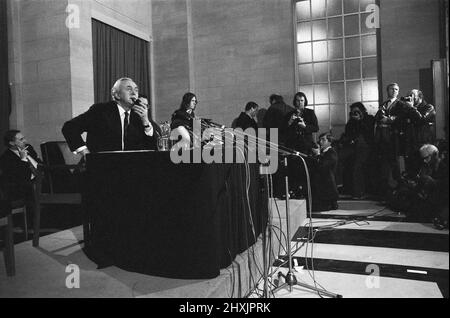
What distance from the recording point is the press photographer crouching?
10.0 feet

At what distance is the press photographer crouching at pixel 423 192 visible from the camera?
3061 millimetres

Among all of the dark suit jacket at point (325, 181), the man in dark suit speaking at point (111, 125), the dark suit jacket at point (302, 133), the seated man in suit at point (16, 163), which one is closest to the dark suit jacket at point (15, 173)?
the seated man in suit at point (16, 163)

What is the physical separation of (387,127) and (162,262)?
3.47 metres

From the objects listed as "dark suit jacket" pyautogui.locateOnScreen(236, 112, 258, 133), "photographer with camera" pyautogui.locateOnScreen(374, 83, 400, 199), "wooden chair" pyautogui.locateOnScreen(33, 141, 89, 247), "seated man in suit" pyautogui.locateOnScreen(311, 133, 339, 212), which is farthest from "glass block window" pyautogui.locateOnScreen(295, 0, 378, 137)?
"wooden chair" pyautogui.locateOnScreen(33, 141, 89, 247)

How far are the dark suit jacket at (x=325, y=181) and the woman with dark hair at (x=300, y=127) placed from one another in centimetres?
33

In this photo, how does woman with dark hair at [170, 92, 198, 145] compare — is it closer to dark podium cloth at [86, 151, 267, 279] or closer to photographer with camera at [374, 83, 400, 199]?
dark podium cloth at [86, 151, 267, 279]

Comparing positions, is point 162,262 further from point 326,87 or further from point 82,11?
point 326,87

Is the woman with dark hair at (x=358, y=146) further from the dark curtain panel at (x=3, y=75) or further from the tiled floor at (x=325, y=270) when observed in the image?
the dark curtain panel at (x=3, y=75)

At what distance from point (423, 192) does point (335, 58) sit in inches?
142

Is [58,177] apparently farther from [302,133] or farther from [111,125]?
[302,133]

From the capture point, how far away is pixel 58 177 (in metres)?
3.03

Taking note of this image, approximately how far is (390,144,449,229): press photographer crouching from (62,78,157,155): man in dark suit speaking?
2.43 metres

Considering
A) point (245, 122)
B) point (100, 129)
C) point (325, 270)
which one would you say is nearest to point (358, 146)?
point (245, 122)
